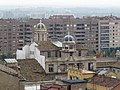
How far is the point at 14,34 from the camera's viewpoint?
9381 cm

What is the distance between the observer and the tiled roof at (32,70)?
31406 millimetres

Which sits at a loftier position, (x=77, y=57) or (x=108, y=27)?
(x=77, y=57)

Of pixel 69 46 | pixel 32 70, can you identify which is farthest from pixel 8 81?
pixel 69 46

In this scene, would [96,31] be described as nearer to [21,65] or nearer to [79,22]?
[79,22]

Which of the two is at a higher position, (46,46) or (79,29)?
(46,46)

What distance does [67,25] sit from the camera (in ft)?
319

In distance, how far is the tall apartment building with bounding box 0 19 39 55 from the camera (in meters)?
92.5

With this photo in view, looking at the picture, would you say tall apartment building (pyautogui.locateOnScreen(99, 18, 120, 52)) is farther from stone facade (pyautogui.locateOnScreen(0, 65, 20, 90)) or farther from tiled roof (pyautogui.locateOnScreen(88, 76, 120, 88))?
stone facade (pyautogui.locateOnScreen(0, 65, 20, 90))

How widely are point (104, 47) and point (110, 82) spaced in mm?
74626

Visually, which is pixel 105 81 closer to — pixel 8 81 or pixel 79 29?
pixel 8 81

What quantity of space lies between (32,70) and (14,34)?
5984 centimetres

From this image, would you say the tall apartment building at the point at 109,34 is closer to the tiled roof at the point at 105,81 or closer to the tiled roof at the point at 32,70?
the tiled roof at the point at 32,70

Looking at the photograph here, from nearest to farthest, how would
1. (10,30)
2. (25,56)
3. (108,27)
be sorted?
(25,56), (10,30), (108,27)

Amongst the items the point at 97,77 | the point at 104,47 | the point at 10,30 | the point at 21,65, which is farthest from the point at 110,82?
the point at 104,47
